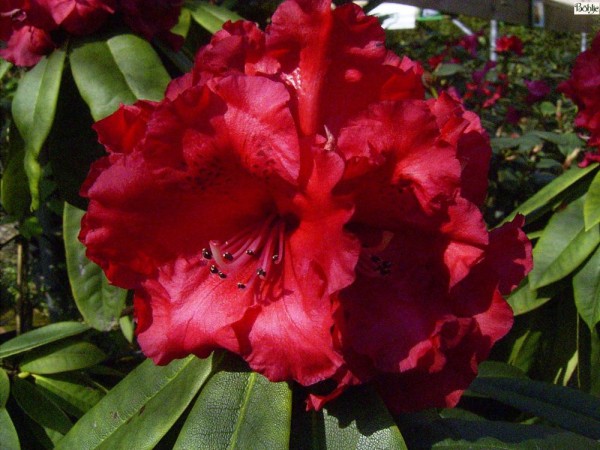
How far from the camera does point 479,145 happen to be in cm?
71

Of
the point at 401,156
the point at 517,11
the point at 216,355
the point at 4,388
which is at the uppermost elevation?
the point at 401,156

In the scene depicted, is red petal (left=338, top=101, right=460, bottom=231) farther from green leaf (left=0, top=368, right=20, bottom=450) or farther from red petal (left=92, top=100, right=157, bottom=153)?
green leaf (left=0, top=368, right=20, bottom=450)

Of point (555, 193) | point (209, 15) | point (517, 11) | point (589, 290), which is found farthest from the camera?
point (517, 11)

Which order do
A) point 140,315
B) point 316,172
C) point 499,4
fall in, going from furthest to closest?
point 499,4 < point 140,315 < point 316,172

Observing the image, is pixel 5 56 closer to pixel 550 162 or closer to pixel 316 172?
pixel 316 172

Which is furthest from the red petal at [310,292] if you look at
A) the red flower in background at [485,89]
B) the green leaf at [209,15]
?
the red flower in background at [485,89]

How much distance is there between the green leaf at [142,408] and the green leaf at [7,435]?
0.73ft

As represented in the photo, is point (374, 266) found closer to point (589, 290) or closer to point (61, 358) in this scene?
point (61, 358)

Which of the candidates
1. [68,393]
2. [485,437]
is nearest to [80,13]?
[68,393]

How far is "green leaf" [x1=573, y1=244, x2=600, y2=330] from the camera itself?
1.60 m

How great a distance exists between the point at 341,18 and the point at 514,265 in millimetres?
313

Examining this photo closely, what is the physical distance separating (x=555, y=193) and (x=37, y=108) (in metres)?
1.27

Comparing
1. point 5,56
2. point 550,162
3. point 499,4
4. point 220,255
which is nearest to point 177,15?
point 5,56

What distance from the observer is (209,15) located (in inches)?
60.5
